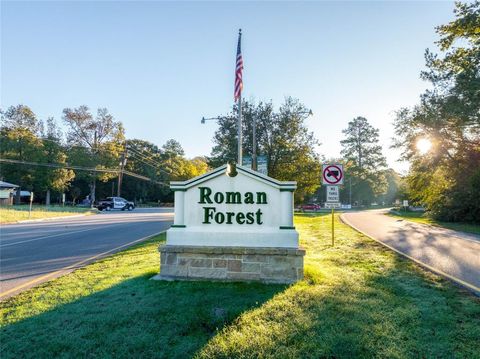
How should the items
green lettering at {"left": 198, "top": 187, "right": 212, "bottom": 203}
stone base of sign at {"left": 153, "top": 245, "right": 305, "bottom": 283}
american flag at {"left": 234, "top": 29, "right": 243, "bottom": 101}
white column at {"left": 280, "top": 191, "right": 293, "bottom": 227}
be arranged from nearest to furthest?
stone base of sign at {"left": 153, "top": 245, "right": 305, "bottom": 283} → white column at {"left": 280, "top": 191, "right": 293, "bottom": 227} → green lettering at {"left": 198, "top": 187, "right": 212, "bottom": 203} → american flag at {"left": 234, "top": 29, "right": 243, "bottom": 101}

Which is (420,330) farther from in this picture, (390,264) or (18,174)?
(18,174)

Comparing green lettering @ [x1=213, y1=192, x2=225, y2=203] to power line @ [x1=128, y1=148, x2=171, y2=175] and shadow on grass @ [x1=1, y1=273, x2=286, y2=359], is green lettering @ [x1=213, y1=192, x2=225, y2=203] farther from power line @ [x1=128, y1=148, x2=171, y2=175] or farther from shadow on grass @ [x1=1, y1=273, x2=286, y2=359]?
power line @ [x1=128, y1=148, x2=171, y2=175]

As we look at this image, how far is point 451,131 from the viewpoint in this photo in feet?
71.4

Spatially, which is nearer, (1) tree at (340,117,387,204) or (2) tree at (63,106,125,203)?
(2) tree at (63,106,125,203)

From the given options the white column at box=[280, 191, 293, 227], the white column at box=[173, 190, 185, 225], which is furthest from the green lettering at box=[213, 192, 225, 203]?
the white column at box=[280, 191, 293, 227]

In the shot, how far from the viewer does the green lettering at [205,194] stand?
5.83 meters

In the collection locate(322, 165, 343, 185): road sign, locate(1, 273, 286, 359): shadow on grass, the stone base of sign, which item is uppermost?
locate(322, 165, 343, 185): road sign

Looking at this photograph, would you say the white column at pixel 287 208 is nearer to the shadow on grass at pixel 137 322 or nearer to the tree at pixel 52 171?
the shadow on grass at pixel 137 322

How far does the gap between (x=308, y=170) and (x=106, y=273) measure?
48.0 feet

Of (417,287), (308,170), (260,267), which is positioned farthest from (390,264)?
(308,170)

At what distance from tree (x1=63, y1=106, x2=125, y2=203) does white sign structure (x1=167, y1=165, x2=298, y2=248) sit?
1831 inches

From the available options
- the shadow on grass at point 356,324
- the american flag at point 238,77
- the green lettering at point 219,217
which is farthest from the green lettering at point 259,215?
the american flag at point 238,77

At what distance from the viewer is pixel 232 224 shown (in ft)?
18.7

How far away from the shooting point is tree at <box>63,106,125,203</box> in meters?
48.4
